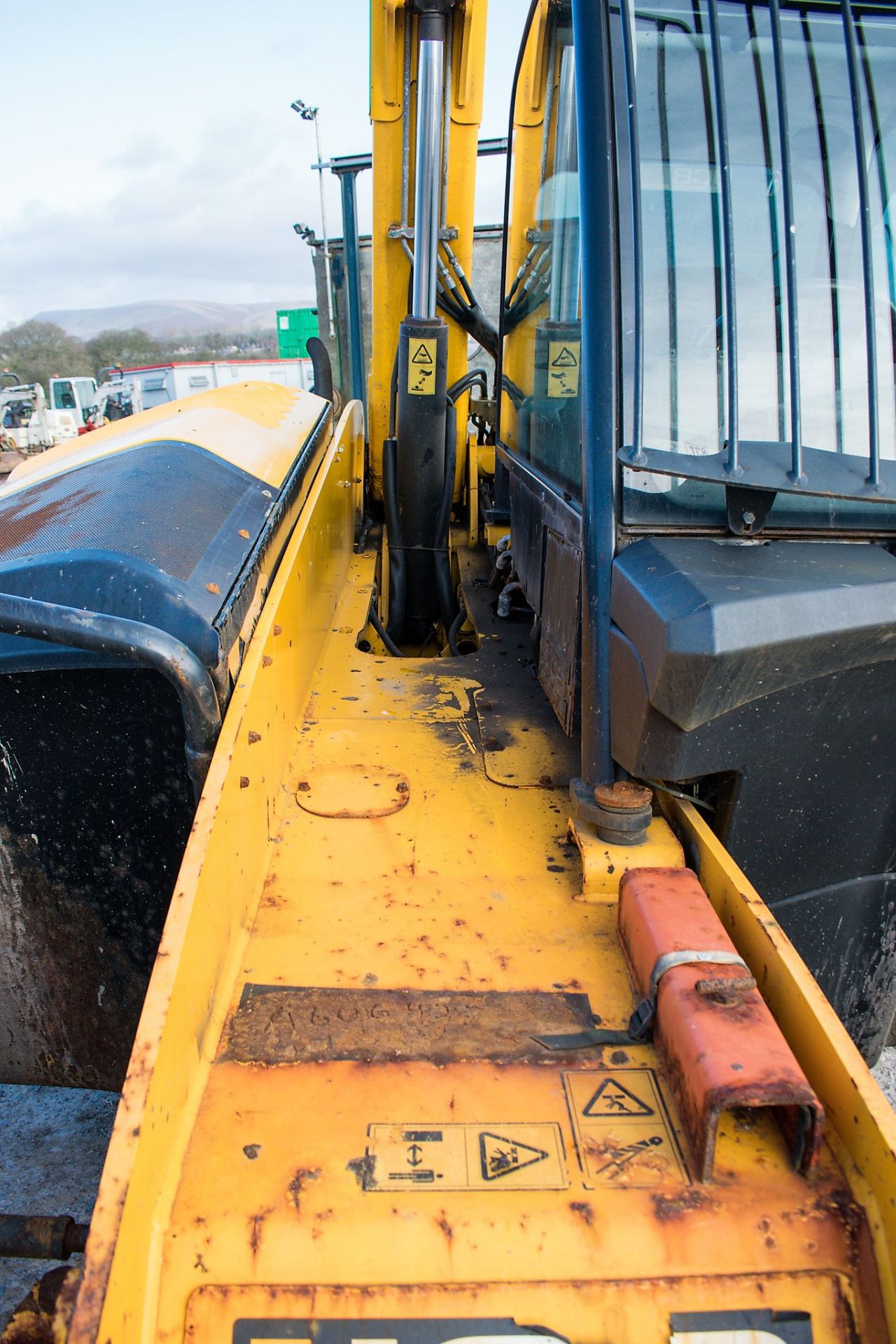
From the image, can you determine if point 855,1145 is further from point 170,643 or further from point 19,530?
point 19,530

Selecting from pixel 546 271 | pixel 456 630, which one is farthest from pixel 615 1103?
pixel 456 630

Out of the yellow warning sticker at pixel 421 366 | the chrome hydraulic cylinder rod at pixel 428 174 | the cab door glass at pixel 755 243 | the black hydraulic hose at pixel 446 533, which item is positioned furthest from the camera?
the black hydraulic hose at pixel 446 533

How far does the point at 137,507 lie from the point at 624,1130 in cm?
136

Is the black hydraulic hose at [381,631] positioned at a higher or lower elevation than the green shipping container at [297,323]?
lower

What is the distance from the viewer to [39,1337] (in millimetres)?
932

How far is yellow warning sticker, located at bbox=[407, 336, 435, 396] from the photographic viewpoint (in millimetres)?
3168

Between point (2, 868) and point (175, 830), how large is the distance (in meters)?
0.38

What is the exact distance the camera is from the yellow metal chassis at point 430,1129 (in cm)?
96

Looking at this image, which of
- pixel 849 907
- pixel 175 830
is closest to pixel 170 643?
pixel 175 830

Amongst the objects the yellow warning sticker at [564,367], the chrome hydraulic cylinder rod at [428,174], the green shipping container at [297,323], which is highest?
the green shipping container at [297,323]

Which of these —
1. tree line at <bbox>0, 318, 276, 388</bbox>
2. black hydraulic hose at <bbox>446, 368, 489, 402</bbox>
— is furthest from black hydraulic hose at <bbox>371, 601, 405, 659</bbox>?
tree line at <bbox>0, 318, 276, 388</bbox>

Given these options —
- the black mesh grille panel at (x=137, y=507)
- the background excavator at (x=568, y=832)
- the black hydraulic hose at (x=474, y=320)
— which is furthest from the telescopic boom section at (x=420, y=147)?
the black mesh grille panel at (x=137, y=507)

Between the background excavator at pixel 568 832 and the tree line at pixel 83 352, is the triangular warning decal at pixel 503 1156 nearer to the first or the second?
the background excavator at pixel 568 832

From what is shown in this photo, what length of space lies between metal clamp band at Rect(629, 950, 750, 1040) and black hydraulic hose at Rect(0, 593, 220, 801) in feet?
2.61
